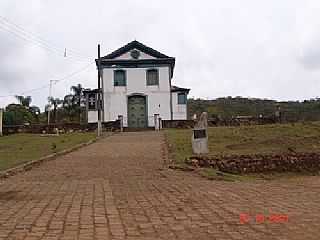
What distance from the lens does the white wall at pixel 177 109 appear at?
44.4 meters

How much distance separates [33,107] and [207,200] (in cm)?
6037

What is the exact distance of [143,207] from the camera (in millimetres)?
7656

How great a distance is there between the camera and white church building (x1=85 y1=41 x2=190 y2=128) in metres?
43.8

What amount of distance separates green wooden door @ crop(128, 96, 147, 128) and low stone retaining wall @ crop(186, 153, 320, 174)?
91.4 feet

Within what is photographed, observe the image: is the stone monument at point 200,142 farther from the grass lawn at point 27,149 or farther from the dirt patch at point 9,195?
A: the dirt patch at point 9,195

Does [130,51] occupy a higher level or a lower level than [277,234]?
higher

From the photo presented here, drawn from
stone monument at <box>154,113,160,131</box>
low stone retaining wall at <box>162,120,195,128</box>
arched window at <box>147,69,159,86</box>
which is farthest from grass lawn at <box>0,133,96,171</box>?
arched window at <box>147,69,159,86</box>

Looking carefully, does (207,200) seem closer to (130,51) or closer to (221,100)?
(130,51)

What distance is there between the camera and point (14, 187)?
1034cm

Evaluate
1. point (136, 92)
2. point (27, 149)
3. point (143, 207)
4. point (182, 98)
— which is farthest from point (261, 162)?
point (182, 98)

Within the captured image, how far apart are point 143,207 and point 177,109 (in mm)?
37272

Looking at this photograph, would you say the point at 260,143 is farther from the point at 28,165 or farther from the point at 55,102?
the point at 55,102

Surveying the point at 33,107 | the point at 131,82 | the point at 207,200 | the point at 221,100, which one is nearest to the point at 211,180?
the point at 207,200

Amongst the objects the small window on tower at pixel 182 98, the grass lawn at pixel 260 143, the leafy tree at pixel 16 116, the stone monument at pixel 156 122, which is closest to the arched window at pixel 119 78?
the stone monument at pixel 156 122
